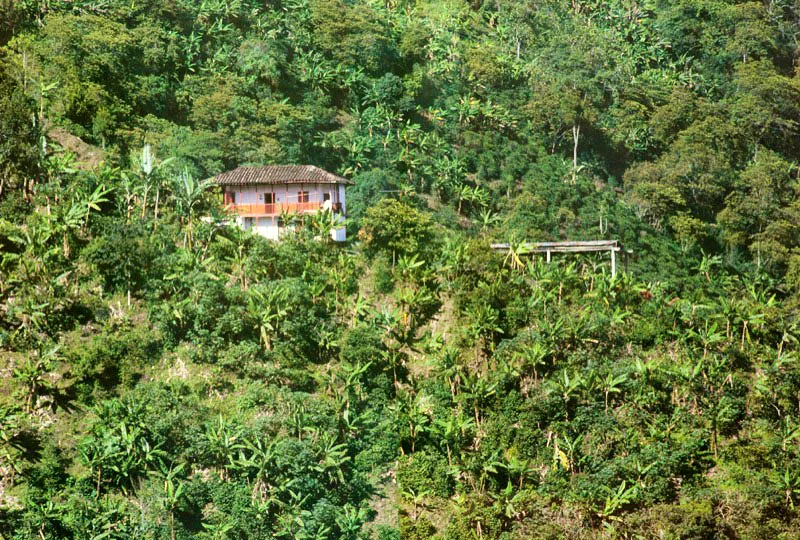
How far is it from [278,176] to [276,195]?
26.7 inches

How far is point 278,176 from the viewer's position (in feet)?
114

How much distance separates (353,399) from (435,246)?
730cm

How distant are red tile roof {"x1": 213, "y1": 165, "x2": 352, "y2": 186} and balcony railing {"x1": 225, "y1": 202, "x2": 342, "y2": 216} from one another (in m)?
0.76

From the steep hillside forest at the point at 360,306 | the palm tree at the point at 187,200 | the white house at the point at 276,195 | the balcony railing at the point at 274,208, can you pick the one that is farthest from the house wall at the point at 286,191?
the palm tree at the point at 187,200

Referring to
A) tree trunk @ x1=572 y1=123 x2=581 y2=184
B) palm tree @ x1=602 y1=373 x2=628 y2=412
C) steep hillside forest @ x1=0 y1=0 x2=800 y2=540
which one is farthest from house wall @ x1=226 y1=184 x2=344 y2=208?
tree trunk @ x1=572 y1=123 x2=581 y2=184

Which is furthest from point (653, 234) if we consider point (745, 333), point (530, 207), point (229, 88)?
point (229, 88)

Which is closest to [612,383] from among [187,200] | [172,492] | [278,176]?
[172,492]

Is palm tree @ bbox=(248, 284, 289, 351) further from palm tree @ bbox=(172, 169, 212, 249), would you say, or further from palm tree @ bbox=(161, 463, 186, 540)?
palm tree @ bbox=(161, 463, 186, 540)

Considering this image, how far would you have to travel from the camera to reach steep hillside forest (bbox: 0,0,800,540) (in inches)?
1040

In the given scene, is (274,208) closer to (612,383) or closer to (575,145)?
(612,383)

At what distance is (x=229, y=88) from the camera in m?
40.2

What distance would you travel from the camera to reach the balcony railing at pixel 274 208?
114 ft

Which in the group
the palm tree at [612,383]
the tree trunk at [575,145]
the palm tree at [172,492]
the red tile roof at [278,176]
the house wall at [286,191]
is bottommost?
the palm tree at [172,492]

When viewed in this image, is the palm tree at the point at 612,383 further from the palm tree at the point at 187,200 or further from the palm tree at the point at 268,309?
the palm tree at the point at 187,200
